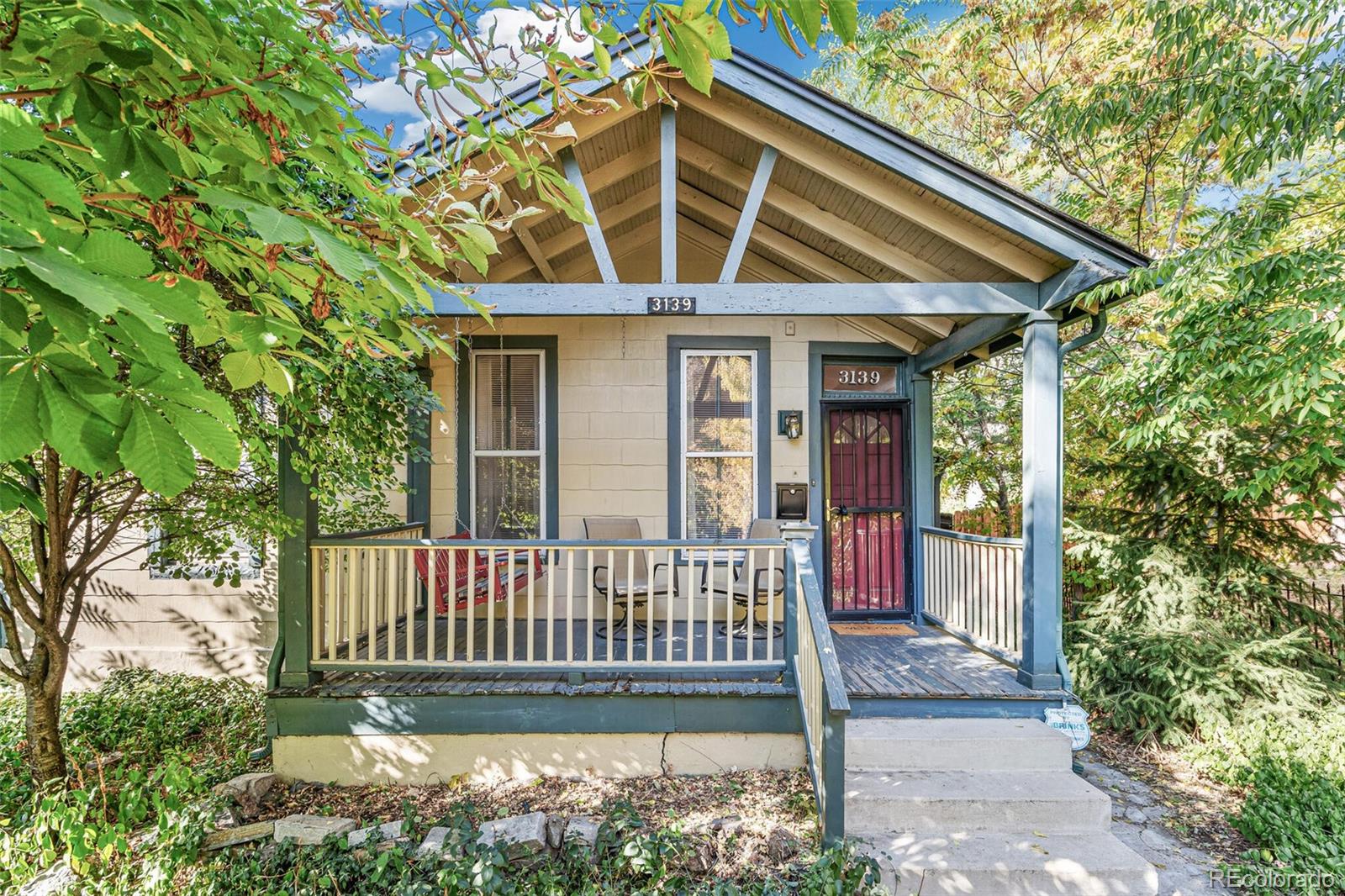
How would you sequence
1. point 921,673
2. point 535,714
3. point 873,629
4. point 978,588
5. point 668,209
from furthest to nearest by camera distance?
point 873,629 → point 978,588 → point 921,673 → point 668,209 → point 535,714

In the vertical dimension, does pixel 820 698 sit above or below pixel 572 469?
below

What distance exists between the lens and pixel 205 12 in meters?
1.35

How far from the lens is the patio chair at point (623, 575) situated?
4.68 m

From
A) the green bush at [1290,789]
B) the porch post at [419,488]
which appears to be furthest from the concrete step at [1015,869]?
the porch post at [419,488]

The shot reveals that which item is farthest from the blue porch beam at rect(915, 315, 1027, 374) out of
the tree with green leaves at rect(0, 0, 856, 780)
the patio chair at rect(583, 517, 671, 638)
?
the tree with green leaves at rect(0, 0, 856, 780)

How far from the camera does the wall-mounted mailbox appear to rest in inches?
218

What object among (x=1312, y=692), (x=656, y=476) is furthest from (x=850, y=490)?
(x=1312, y=692)

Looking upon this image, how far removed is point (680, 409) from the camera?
221 inches

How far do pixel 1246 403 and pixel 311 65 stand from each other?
5.74m

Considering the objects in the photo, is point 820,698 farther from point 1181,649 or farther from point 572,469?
point 1181,649

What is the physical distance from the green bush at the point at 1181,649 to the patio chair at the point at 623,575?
3.53 meters

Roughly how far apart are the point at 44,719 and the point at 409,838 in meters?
2.38

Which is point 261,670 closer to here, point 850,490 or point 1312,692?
point 850,490

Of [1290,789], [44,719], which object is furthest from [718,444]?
[44,719]
